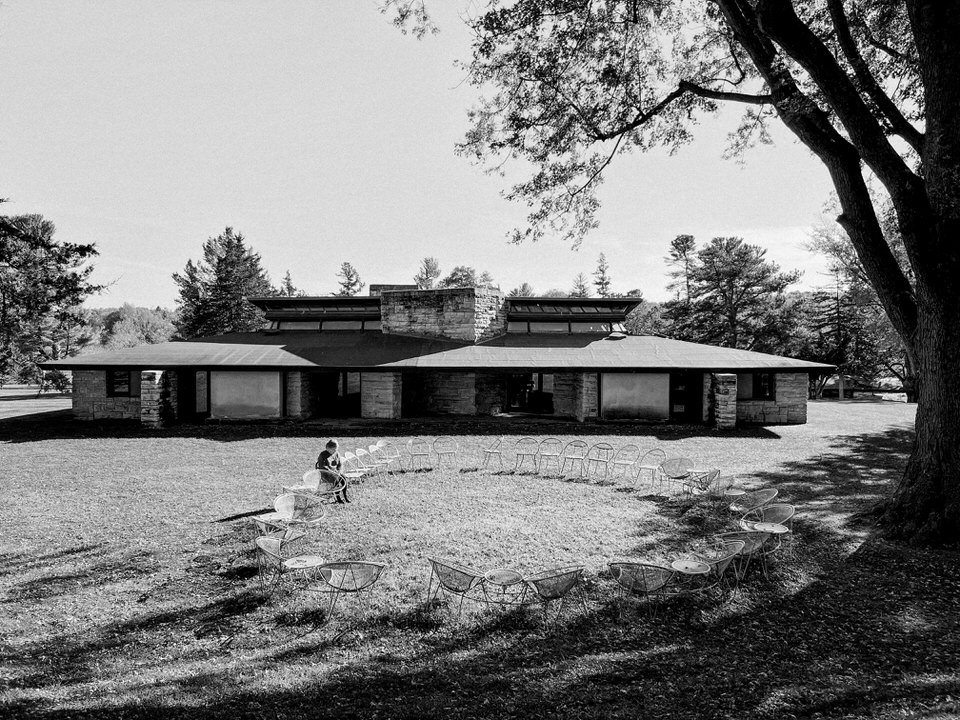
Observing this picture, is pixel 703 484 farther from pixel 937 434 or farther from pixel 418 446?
pixel 418 446

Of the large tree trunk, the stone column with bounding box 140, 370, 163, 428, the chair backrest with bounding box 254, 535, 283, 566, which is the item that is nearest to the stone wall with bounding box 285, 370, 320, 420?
the stone column with bounding box 140, 370, 163, 428

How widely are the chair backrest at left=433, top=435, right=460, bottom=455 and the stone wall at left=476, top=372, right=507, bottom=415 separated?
5068 mm

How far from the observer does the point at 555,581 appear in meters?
5.88

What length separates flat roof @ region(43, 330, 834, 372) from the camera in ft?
64.0

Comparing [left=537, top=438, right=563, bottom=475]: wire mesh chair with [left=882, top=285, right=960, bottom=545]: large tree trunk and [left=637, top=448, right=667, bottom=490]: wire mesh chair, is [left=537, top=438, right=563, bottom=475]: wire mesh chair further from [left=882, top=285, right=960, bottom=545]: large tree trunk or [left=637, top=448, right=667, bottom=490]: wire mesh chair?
[left=882, top=285, right=960, bottom=545]: large tree trunk

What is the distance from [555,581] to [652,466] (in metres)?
7.97

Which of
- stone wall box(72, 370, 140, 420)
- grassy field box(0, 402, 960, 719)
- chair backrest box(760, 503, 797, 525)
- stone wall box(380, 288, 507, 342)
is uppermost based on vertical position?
stone wall box(380, 288, 507, 342)

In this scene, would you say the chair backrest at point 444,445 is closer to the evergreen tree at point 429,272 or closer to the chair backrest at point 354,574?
the chair backrest at point 354,574

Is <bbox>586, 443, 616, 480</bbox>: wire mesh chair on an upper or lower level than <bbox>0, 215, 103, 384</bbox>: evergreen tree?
lower

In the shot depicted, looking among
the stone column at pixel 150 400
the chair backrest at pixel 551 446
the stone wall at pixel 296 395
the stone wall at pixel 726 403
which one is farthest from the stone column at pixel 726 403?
the stone column at pixel 150 400

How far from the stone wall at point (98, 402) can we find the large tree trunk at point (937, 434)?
76.6ft

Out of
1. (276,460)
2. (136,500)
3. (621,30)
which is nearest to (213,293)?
(276,460)

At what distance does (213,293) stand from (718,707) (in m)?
47.7

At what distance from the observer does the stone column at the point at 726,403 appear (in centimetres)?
1927
